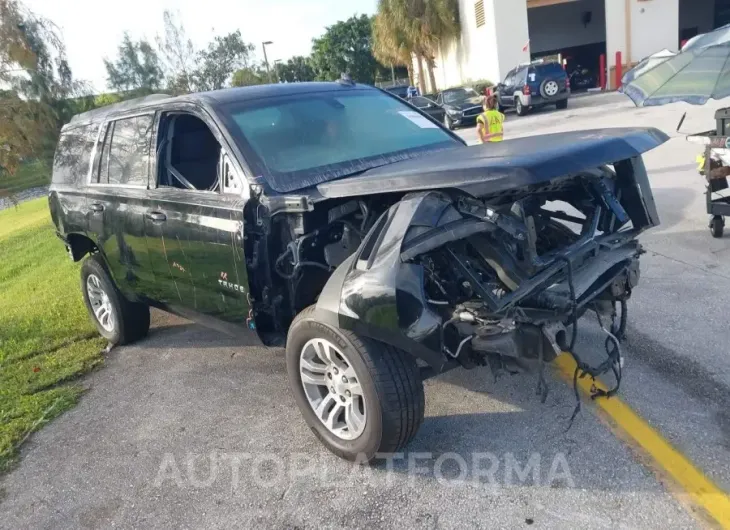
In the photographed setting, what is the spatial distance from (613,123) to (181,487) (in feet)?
53.3

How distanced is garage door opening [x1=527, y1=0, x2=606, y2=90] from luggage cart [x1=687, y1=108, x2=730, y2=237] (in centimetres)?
3058

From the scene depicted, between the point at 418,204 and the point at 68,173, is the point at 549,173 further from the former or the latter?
the point at 68,173

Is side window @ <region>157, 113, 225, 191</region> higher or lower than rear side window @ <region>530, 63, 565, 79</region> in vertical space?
higher

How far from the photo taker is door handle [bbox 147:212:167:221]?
4.39 m

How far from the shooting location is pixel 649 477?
9.77ft

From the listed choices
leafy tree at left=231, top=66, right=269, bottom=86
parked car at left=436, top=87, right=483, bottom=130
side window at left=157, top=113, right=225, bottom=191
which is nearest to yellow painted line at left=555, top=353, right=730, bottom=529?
side window at left=157, top=113, right=225, bottom=191

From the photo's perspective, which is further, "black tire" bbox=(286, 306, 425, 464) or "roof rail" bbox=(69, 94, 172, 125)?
"roof rail" bbox=(69, 94, 172, 125)

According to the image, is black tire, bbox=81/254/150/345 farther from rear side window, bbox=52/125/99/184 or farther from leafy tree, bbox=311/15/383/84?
leafy tree, bbox=311/15/383/84

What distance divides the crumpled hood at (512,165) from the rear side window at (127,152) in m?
1.81

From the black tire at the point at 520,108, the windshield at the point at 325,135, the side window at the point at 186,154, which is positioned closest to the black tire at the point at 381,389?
the windshield at the point at 325,135

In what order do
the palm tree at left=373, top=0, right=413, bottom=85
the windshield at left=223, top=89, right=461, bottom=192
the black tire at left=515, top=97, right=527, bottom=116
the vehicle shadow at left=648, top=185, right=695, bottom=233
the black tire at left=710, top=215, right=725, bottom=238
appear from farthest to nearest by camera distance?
the palm tree at left=373, top=0, right=413, bottom=85
the black tire at left=515, top=97, right=527, bottom=116
the vehicle shadow at left=648, top=185, right=695, bottom=233
the black tire at left=710, top=215, right=725, bottom=238
the windshield at left=223, top=89, right=461, bottom=192

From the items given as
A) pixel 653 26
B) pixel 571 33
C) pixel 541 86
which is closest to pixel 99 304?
pixel 541 86

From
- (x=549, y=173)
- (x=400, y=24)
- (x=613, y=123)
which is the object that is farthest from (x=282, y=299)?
(x=400, y=24)

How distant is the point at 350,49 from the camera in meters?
65.2
